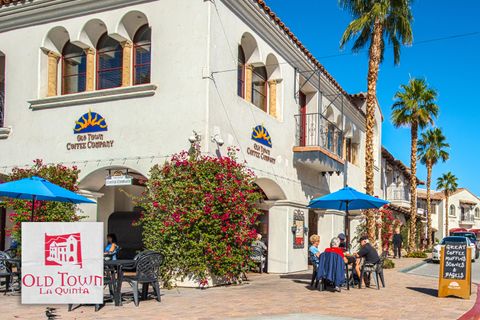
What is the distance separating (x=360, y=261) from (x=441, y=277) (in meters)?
2.23

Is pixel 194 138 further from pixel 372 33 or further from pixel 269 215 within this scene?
pixel 372 33

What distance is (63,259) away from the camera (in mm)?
7688

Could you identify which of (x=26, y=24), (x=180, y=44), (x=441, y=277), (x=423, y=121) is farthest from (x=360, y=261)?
(x=423, y=121)

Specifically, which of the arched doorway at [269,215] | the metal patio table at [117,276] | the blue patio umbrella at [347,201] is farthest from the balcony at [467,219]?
the metal patio table at [117,276]

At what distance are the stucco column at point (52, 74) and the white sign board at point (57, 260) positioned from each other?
9029mm

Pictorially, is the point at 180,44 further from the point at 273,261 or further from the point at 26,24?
the point at 273,261

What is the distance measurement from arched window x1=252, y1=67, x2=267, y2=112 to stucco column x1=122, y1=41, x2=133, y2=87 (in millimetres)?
3858

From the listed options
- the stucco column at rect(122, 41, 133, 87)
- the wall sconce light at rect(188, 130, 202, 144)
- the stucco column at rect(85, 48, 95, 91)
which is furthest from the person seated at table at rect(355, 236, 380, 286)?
the stucco column at rect(85, 48, 95, 91)

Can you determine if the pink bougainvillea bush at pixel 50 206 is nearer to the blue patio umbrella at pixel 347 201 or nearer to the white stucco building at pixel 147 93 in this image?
the white stucco building at pixel 147 93

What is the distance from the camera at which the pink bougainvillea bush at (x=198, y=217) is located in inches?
510

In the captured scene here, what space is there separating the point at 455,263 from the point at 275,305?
451cm

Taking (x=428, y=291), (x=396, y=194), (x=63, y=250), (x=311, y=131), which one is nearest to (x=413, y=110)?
(x=396, y=194)

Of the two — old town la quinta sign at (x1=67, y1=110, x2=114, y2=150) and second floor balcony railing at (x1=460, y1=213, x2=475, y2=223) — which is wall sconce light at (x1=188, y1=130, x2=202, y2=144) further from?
second floor balcony railing at (x1=460, y1=213, x2=475, y2=223)

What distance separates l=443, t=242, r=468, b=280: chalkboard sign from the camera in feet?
40.8
